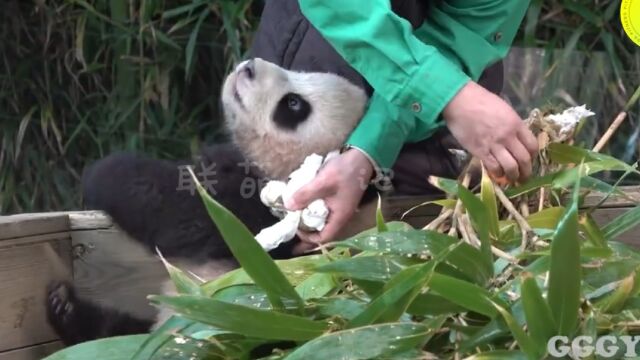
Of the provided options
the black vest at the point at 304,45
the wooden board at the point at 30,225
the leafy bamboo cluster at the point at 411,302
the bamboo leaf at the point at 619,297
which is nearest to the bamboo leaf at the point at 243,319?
the leafy bamboo cluster at the point at 411,302

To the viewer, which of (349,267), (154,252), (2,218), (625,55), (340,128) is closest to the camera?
(349,267)

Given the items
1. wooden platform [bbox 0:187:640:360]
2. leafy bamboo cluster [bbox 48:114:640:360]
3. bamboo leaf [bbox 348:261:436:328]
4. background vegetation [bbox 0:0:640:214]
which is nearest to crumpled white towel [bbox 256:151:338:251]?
wooden platform [bbox 0:187:640:360]

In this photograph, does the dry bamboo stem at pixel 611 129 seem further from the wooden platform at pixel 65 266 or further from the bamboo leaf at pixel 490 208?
the bamboo leaf at pixel 490 208

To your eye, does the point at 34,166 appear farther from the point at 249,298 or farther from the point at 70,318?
the point at 249,298

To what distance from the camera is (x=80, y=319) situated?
47.7 inches

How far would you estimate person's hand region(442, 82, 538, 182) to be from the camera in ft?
3.54

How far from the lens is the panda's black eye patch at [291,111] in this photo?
4.73 ft

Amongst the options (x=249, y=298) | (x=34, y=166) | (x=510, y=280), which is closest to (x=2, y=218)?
(x=249, y=298)

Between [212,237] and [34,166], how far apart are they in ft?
5.31

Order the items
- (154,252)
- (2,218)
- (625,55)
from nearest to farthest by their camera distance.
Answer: (2,218) → (154,252) → (625,55)

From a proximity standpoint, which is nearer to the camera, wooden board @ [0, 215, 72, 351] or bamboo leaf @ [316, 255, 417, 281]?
bamboo leaf @ [316, 255, 417, 281]

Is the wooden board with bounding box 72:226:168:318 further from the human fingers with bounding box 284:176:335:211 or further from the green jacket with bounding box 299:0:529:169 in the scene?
the green jacket with bounding box 299:0:529:169

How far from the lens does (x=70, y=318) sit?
1.19 m

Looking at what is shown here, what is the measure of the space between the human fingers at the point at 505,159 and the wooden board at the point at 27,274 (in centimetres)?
57
